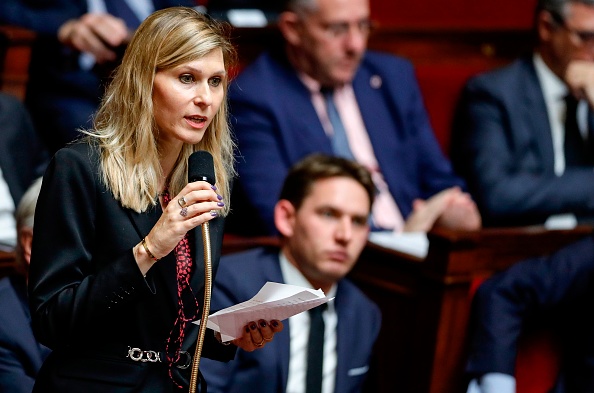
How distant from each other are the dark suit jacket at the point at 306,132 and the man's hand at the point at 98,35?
230mm

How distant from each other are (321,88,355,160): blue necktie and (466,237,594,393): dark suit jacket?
481 mm

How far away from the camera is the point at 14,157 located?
1417 mm

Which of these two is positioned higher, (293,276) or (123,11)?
(123,11)

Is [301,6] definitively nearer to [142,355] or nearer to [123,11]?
[123,11]

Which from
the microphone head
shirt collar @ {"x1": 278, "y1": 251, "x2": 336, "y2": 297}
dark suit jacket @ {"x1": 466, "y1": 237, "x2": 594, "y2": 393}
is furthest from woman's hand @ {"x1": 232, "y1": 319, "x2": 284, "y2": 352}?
dark suit jacket @ {"x1": 466, "y1": 237, "x2": 594, "y2": 393}

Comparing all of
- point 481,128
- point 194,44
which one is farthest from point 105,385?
point 481,128

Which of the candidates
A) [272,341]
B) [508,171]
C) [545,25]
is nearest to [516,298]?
[272,341]

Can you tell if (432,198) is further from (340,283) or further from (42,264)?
(42,264)

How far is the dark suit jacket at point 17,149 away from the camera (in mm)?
1389

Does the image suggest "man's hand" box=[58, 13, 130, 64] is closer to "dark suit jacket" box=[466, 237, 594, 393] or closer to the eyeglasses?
"dark suit jacket" box=[466, 237, 594, 393]

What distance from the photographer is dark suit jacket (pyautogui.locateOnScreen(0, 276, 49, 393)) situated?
3.41 ft

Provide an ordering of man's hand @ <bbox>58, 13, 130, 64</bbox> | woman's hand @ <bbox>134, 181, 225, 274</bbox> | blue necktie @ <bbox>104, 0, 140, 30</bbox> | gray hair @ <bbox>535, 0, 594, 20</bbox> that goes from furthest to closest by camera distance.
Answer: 1. gray hair @ <bbox>535, 0, 594, 20</bbox>
2. blue necktie @ <bbox>104, 0, 140, 30</bbox>
3. man's hand @ <bbox>58, 13, 130, 64</bbox>
4. woman's hand @ <bbox>134, 181, 225, 274</bbox>

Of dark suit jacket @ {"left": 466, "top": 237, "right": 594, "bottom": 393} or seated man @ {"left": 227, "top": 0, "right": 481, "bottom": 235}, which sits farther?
seated man @ {"left": 227, "top": 0, "right": 481, "bottom": 235}

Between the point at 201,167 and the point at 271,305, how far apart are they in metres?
0.10
